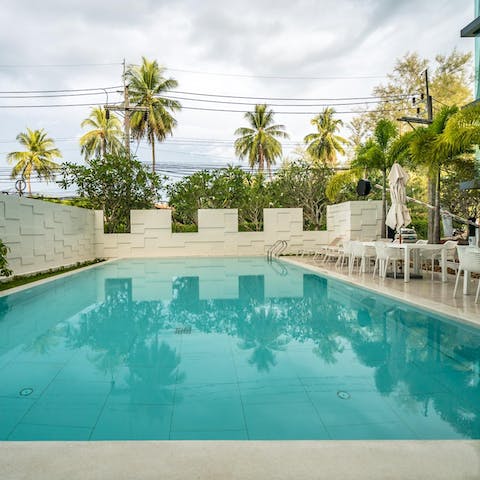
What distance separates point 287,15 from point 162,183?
8.71m

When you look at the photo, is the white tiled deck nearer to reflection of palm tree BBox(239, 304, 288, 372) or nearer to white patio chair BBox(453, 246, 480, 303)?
white patio chair BBox(453, 246, 480, 303)

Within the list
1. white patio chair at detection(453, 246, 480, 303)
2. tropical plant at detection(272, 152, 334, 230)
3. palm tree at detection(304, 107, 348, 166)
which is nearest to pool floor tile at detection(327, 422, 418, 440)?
white patio chair at detection(453, 246, 480, 303)

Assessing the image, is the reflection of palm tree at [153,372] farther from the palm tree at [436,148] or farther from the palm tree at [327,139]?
the palm tree at [327,139]

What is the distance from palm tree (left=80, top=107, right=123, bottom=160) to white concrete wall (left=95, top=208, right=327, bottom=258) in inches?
603

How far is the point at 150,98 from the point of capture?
81.6ft

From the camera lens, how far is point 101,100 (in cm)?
2531

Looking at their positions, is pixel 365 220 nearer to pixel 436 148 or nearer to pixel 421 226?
pixel 436 148

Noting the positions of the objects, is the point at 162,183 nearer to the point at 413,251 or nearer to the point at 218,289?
the point at 218,289

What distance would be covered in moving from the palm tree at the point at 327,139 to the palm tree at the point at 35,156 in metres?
22.6

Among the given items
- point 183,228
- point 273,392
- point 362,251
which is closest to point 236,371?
point 273,392

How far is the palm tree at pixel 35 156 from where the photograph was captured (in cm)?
3384

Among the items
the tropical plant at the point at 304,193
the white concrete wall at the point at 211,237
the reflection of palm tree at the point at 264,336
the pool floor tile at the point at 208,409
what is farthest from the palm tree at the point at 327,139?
the pool floor tile at the point at 208,409

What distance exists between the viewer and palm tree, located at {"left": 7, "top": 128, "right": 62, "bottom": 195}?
33.8m

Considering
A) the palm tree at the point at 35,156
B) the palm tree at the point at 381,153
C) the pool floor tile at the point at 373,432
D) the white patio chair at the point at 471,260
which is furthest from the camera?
the palm tree at the point at 35,156
